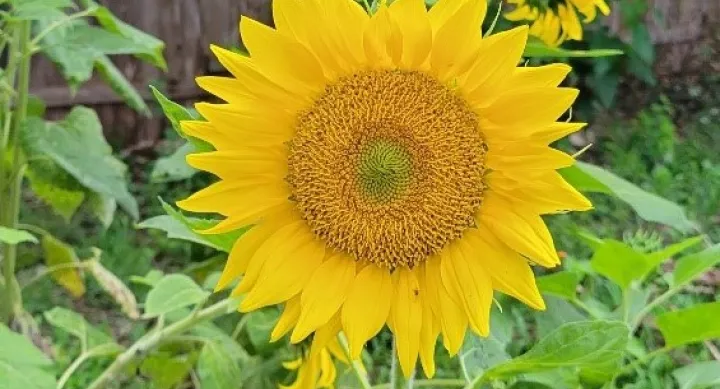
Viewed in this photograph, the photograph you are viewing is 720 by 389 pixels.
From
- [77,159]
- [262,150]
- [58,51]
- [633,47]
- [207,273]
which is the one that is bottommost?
[633,47]

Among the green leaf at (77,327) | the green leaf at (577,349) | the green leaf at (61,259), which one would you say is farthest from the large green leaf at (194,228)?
the green leaf at (61,259)

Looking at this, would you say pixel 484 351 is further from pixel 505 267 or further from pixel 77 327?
pixel 77 327

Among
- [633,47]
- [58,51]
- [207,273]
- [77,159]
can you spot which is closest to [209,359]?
[207,273]

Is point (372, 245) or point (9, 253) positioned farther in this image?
point (9, 253)

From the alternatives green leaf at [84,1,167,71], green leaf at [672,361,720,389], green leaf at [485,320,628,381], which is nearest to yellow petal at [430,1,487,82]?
green leaf at [485,320,628,381]

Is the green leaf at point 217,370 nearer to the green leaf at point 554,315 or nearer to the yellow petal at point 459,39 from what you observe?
the green leaf at point 554,315

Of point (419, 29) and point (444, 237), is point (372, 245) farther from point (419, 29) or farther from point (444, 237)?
point (419, 29)

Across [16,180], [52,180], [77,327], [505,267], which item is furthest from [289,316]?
[52,180]
